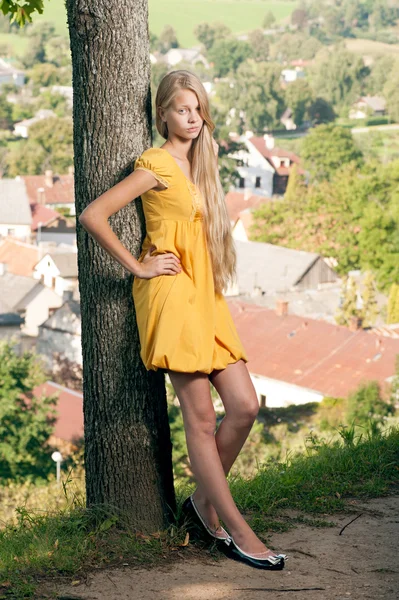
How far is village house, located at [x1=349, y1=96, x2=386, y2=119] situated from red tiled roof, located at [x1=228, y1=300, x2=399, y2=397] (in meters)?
62.6

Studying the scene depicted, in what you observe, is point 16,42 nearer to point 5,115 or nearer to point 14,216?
point 5,115

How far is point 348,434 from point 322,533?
0.92 m

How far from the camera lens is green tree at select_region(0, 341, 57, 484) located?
85.6 ft

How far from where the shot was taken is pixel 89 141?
3006 millimetres

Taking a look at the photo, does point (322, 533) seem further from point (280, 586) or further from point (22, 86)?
point (22, 86)

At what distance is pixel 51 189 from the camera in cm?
6988

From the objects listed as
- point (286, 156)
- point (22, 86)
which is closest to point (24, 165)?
point (286, 156)

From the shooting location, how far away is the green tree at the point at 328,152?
7094cm

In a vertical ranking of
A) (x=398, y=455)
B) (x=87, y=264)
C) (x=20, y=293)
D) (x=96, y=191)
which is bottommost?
(x=20, y=293)

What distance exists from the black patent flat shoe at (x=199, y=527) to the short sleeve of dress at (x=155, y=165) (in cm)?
99

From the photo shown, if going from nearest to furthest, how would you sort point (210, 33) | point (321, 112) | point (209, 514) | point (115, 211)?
point (115, 211) → point (209, 514) → point (321, 112) → point (210, 33)

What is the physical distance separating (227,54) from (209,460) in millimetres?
109141

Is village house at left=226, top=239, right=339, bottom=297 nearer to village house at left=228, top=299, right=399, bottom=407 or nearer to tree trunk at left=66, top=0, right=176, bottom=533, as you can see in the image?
village house at left=228, top=299, right=399, bottom=407

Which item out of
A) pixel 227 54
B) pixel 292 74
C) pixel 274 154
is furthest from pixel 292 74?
pixel 274 154
